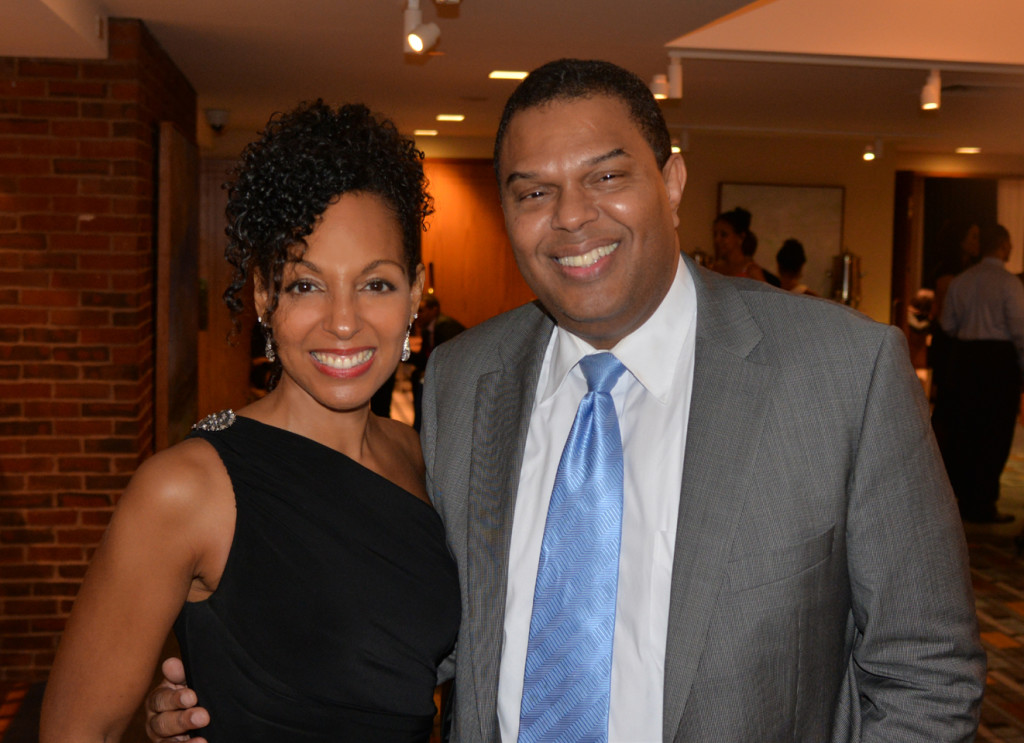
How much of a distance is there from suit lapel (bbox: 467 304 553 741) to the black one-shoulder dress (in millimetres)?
134

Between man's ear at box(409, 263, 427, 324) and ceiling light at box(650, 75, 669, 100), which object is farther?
ceiling light at box(650, 75, 669, 100)

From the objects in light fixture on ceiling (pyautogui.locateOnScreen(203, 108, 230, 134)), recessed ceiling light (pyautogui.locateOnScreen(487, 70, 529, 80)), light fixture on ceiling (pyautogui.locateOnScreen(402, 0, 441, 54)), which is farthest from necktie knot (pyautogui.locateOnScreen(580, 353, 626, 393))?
light fixture on ceiling (pyautogui.locateOnScreen(203, 108, 230, 134))

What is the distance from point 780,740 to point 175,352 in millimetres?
4028

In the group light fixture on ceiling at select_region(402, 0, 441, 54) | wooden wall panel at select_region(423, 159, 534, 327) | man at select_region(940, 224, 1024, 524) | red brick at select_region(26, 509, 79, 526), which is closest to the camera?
light fixture on ceiling at select_region(402, 0, 441, 54)

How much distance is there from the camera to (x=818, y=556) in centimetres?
141

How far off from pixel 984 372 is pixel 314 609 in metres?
6.32

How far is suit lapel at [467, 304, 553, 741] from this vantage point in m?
1.59

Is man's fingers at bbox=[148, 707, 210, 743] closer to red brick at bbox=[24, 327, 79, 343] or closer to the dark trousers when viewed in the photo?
red brick at bbox=[24, 327, 79, 343]

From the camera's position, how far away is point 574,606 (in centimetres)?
149

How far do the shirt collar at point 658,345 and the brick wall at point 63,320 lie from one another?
10.1 feet

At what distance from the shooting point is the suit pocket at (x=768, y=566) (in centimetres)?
139

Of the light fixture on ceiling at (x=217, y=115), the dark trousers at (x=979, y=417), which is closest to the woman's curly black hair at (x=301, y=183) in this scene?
the dark trousers at (x=979, y=417)

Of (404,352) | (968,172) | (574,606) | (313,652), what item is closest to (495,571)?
(574,606)

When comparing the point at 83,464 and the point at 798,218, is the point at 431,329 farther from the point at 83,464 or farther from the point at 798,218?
the point at 798,218
